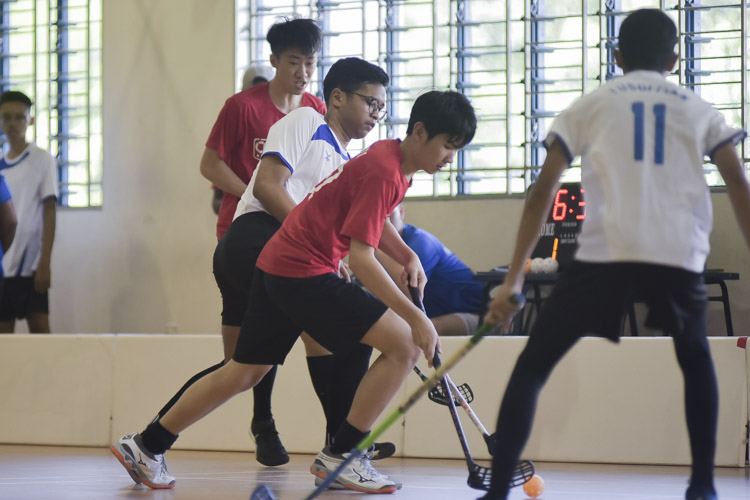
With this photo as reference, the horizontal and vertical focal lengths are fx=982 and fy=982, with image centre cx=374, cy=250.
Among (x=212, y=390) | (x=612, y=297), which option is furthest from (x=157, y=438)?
(x=612, y=297)

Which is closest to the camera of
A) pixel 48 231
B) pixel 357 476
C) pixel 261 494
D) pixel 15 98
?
pixel 261 494

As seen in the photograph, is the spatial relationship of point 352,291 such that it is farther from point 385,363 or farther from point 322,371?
point 322,371

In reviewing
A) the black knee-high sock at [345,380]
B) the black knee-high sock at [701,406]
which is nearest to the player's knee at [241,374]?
the black knee-high sock at [345,380]

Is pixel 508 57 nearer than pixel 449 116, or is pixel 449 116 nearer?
pixel 449 116

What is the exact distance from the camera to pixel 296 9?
245 inches

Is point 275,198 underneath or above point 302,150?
underneath

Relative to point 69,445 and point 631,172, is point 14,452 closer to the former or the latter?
point 69,445

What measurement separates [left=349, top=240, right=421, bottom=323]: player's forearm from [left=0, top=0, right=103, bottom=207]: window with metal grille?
4.52 m

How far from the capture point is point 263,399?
338 centimetres

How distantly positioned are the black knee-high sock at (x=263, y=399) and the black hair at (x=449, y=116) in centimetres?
120

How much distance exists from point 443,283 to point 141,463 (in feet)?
7.35

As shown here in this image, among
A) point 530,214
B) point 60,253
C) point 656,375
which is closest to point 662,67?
point 530,214

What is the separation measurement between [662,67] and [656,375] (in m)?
1.75

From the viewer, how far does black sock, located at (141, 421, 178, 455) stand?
2916 millimetres
